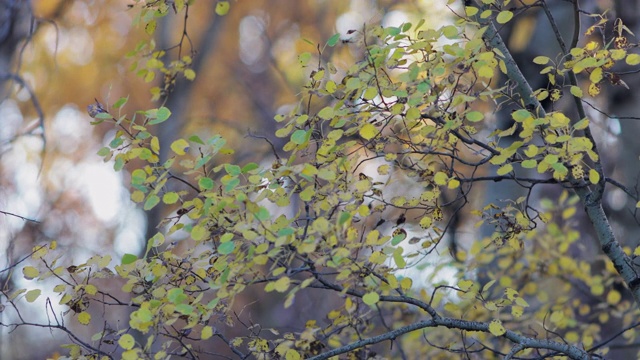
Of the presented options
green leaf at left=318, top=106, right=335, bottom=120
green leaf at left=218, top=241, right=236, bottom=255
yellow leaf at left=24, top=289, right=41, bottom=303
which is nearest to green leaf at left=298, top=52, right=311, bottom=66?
green leaf at left=318, top=106, right=335, bottom=120

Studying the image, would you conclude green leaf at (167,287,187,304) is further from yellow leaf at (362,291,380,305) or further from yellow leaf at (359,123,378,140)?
yellow leaf at (359,123,378,140)

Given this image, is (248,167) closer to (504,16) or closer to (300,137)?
(300,137)

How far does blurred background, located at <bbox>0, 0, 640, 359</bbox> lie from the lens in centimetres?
539

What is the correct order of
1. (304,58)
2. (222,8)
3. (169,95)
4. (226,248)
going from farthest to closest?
1. (169,95)
2. (222,8)
3. (304,58)
4. (226,248)

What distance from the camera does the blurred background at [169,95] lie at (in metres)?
5.39

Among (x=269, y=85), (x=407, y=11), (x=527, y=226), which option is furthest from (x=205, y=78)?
(x=527, y=226)

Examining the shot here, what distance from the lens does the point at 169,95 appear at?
694cm

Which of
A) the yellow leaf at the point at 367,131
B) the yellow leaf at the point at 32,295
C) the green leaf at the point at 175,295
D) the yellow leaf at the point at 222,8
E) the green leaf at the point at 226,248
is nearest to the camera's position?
the green leaf at the point at 226,248

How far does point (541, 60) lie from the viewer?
221 centimetres

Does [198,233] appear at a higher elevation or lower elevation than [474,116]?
lower

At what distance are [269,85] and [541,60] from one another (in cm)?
723

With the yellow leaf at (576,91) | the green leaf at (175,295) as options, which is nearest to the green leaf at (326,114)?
the green leaf at (175,295)

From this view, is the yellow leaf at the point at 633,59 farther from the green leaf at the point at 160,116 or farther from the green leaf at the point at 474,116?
the green leaf at the point at 160,116

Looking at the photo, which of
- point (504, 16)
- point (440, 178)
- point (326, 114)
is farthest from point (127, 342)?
point (504, 16)
